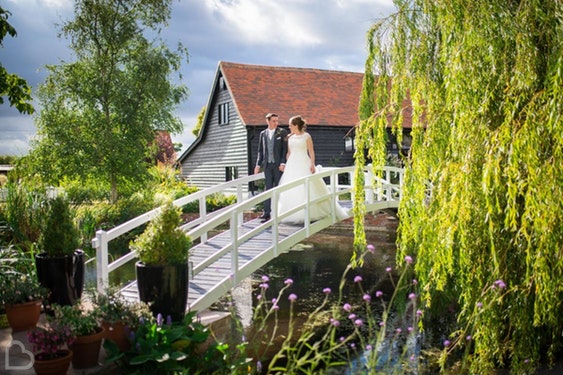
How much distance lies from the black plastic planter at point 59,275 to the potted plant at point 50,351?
1486 millimetres

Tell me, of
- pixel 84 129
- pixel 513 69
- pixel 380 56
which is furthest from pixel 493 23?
pixel 84 129

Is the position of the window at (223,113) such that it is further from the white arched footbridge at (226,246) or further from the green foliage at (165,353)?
the green foliage at (165,353)

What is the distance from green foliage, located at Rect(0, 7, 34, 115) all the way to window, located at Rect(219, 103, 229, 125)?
51.6 ft

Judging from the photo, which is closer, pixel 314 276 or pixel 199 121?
pixel 314 276

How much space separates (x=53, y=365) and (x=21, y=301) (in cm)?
155

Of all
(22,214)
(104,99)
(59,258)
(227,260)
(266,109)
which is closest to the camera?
(59,258)

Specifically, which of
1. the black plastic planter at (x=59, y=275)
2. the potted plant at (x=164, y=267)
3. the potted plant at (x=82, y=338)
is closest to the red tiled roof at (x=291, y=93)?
the black plastic planter at (x=59, y=275)

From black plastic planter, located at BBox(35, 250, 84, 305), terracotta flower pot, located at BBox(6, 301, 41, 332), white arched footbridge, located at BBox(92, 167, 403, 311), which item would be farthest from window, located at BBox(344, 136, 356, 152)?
terracotta flower pot, located at BBox(6, 301, 41, 332)

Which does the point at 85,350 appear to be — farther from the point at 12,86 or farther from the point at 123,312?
the point at 12,86

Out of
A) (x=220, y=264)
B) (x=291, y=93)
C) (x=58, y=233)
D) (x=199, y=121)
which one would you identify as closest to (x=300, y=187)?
(x=220, y=264)

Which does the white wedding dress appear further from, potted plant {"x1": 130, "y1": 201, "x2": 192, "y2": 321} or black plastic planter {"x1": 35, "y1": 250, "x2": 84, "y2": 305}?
black plastic planter {"x1": 35, "y1": 250, "x2": 84, "y2": 305}

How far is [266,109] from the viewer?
24484mm

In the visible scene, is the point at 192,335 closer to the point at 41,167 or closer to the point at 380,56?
the point at 380,56

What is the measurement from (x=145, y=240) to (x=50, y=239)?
51.0 inches
